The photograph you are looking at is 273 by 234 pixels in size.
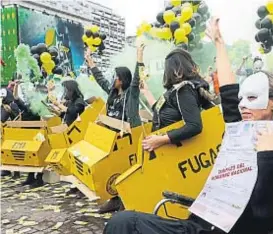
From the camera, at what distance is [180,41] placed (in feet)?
16.2

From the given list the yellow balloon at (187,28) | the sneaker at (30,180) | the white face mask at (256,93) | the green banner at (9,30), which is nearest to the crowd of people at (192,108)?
the white face mask at (256,93)

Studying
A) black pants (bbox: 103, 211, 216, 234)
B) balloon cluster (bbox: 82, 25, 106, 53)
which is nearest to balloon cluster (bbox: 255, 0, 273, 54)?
balloon cluster (bbox: 82, 25, 106, 53)

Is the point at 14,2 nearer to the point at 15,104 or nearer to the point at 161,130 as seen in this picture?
the point at 15,104

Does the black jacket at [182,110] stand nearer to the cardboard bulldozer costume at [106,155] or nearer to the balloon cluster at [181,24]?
the cardboard bulldozer costume at [106,155]

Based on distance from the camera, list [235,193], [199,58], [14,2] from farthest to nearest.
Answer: [14,2] < [199,58] < [235,193]

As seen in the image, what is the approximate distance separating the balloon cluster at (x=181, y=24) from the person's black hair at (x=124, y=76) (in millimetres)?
1093

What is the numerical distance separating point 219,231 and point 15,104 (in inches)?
188

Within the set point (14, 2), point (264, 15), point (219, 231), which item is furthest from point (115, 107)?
point (14, 2)

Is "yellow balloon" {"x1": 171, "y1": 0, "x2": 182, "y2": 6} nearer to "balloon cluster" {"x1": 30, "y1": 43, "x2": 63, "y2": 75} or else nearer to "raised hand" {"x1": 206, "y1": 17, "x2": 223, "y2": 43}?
"balloon cluster" {"x1": 30, "y1": 43, "x2": 63, "y2": 75}

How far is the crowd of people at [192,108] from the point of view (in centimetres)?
169

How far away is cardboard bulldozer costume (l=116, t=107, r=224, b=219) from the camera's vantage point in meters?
2.46

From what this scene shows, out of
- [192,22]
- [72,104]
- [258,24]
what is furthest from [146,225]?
[258,24]

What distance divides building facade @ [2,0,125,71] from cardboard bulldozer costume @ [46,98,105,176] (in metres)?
0.78

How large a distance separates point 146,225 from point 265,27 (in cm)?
406
